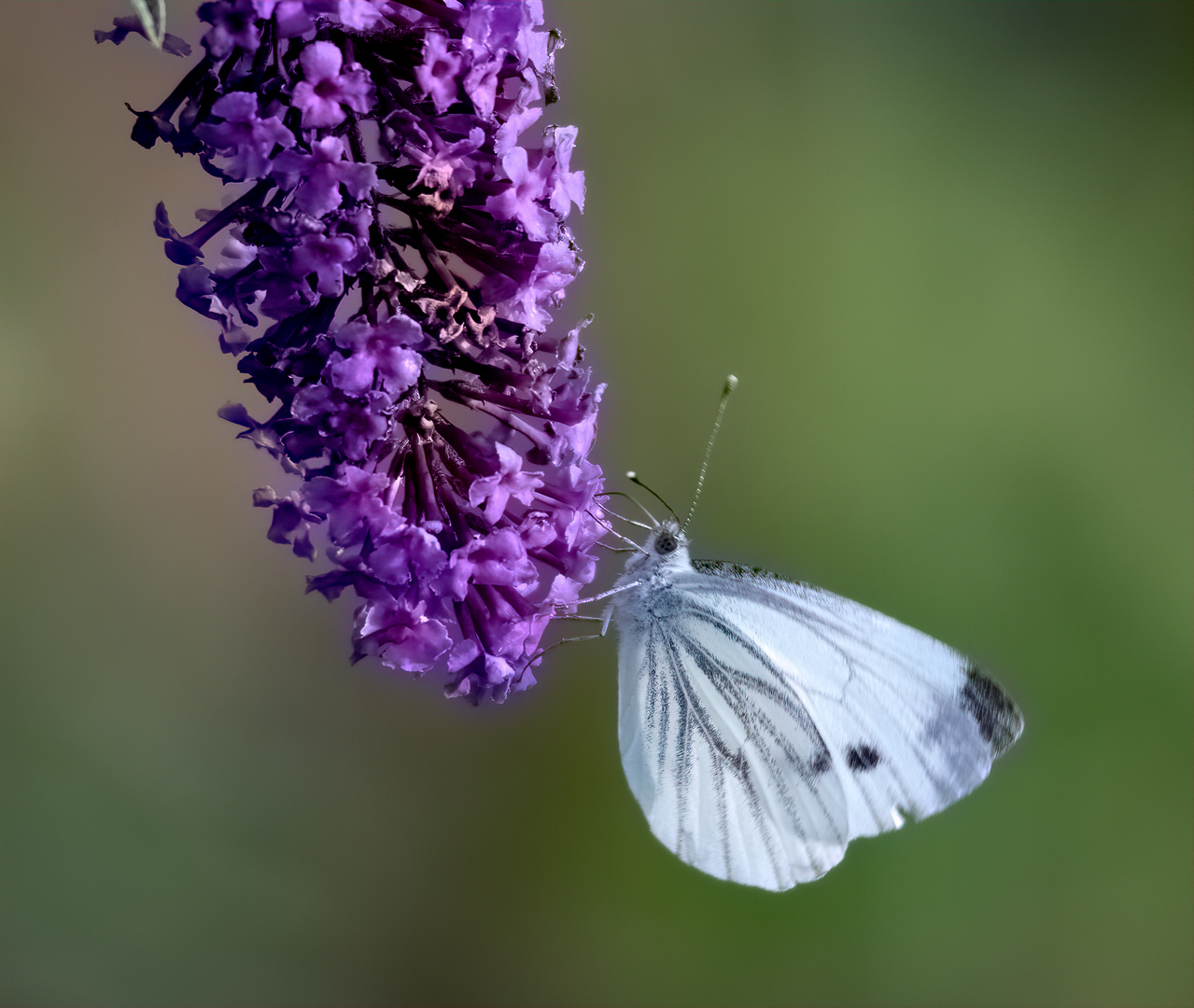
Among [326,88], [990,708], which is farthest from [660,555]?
[326,88]

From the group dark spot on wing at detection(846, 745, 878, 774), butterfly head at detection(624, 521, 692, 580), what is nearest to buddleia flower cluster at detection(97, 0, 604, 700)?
butterfly head at detection(624, 521, 692, 580)

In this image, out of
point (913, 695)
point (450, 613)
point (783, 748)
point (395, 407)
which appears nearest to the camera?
point (395, 407)

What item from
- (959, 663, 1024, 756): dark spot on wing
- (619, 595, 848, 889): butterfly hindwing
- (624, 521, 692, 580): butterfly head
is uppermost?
(624, 521, 692, 580): butterfly head

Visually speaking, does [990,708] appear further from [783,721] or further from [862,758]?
[783,721]

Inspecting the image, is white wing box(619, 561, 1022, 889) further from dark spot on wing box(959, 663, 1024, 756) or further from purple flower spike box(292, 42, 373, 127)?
purple flower spike box(292, 42, 373, 127)

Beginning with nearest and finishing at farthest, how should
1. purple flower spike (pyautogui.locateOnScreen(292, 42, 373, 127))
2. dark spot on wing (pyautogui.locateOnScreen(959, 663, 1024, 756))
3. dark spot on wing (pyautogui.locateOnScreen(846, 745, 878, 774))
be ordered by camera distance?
purple flower spike (pyautogui.locateOnScreen(292, 42, 373, 127)) → dark spot on wing (pyautogui.locateOnScreen(959, 663, 1024, 756)) → dark spot on wing (pyautogui.locateOnScreen(846, 745, 878, 774))

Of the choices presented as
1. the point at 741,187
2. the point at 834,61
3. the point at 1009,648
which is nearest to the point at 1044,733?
the point at 1009,648

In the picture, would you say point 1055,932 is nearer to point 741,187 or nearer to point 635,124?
point 741,187

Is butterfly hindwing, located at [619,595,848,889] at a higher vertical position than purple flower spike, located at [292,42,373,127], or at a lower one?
lower

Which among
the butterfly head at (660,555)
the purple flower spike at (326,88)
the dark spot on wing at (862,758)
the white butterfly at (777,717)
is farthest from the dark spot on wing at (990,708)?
the purple flower spike at (326,88)
